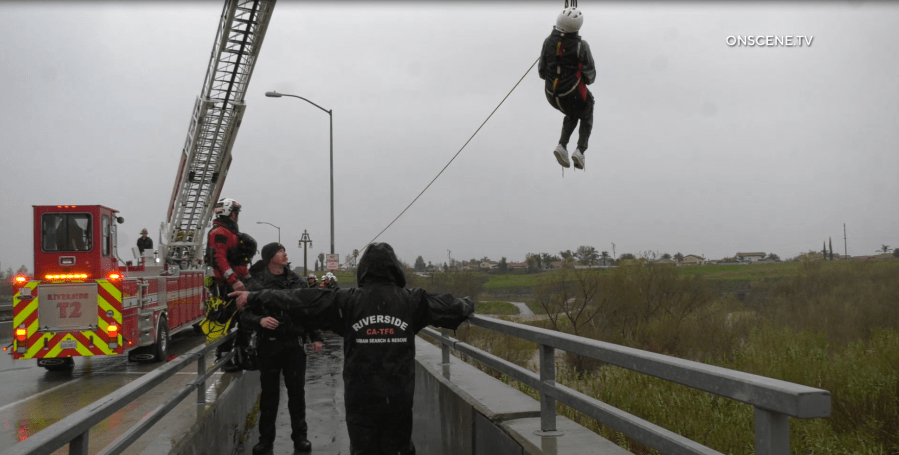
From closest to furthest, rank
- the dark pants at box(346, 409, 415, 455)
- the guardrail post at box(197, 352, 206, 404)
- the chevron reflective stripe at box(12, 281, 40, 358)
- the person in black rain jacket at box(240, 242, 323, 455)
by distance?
the dark pants at box(346, 409, 415, 455) < the guardrail post at box(197, 352, 206, 404) < the person in black rain jacket at box(240, 242, 323, 455) < the chevron reflective stripe at box(12, 281, 40, 358)

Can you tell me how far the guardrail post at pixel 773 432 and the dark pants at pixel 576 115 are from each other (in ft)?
8.71

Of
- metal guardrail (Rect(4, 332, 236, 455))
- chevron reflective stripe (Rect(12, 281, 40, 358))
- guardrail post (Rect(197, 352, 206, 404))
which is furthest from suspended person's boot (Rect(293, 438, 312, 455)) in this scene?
chevron reflective stripe (Rect(12, 281, 40, 358))

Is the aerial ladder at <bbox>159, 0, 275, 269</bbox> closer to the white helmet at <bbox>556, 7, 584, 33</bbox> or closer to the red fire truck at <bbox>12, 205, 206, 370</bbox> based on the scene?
the red fire truck at <bbox>12, 205, 206, 370</bbox>

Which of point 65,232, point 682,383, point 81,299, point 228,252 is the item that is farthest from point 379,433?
point 65,232

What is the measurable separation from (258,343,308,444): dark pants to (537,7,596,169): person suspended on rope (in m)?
3.08

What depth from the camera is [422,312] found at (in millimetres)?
4250

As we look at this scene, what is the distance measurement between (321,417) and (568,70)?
5209 mm

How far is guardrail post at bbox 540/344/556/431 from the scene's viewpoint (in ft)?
12.6

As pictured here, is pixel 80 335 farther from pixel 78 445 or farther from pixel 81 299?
pixel 78 445

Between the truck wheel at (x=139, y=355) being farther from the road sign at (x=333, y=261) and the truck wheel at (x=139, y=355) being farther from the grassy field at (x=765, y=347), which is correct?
the road sign at (x=333, y=261)

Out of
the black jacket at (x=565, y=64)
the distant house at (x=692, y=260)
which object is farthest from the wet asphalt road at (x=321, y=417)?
the distant house at (x=692, y=260)

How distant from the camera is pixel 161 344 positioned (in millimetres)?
14422

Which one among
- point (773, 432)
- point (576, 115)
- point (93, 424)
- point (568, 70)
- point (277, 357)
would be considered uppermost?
point (568, 70)

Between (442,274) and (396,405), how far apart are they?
63.3 ft
